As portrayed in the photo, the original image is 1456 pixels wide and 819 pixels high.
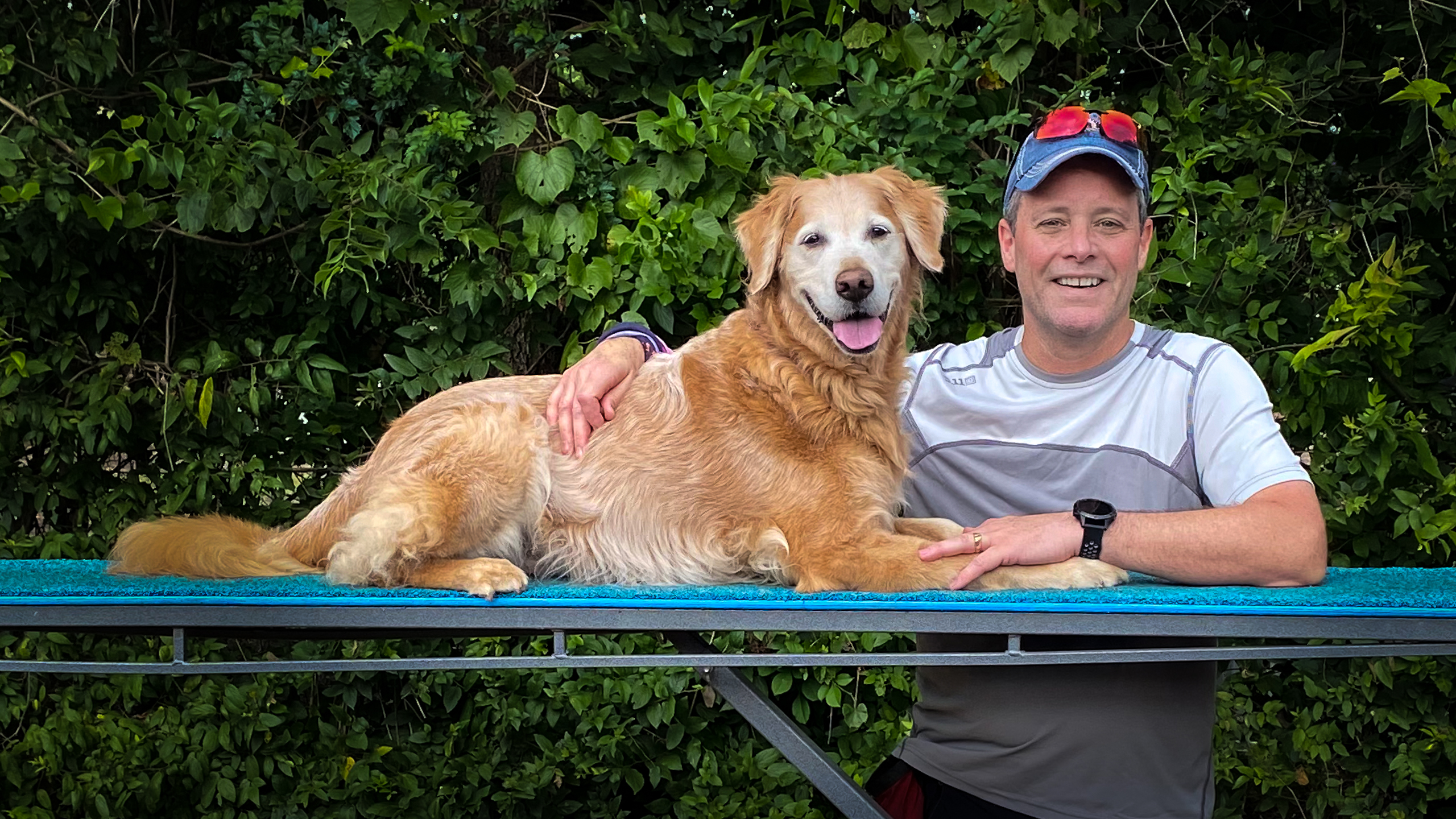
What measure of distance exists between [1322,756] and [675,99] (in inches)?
127

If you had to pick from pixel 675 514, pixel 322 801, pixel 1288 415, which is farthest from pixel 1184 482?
pixel 322 801

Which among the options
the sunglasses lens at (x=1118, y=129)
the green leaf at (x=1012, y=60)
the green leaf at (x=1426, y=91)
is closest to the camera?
the sunglasses lens at (x=1118, y=129)

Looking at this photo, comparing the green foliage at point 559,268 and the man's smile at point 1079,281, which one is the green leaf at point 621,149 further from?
the man's smile at point 1079,281

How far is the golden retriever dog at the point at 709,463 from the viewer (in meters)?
2.77

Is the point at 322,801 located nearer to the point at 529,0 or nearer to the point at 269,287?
the point at 269,287

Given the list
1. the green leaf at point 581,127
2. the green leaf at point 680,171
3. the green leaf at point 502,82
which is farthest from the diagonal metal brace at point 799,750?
the green leaf at point 502,82

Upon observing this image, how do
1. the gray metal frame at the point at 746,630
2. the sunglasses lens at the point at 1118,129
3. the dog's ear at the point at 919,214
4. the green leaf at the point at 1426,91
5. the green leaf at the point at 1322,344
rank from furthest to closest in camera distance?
the green leaf at the point at 1426,91 → the green leaf at the point at 1322,344 → the dog's ear at the point at 919,214 → the sunglasses lens at the point at 1118,129 → the gray metal frame at the point at 746,630

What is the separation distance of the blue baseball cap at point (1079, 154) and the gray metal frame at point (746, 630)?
3.46 feet

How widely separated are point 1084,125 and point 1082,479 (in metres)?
0.78

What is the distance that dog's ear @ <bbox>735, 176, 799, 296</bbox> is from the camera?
9.82 ft

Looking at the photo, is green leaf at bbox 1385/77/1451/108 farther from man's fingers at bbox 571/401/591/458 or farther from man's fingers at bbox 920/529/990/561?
man's fingers at bbox 571/401/591/458

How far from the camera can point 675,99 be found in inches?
160

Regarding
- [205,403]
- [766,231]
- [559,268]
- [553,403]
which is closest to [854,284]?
[766,231]

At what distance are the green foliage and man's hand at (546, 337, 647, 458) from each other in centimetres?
99
